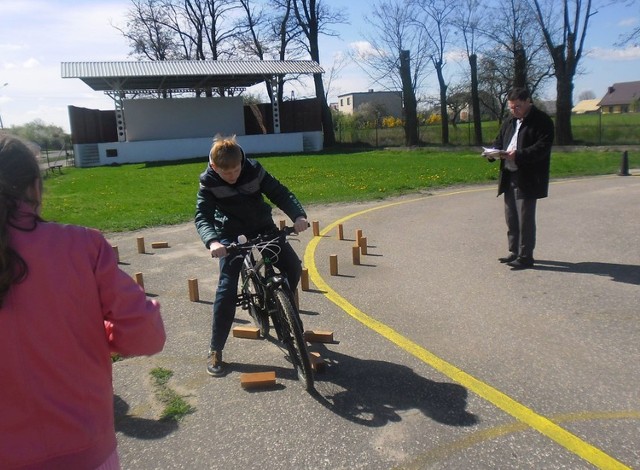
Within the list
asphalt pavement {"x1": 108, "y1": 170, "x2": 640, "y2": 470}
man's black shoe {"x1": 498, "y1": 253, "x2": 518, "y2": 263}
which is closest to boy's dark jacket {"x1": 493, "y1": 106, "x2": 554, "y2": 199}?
man's black shoe {"x1": 498, "y1": 253, "x2": 518, "y2": 263}

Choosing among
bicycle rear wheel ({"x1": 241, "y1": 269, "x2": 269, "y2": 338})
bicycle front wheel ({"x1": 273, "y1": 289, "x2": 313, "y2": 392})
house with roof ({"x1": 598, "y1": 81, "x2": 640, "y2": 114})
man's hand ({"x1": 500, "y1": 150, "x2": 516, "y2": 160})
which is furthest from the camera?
house with roof ({"x1": 598, "y1": 81, "x2": 640, "y2": 114})

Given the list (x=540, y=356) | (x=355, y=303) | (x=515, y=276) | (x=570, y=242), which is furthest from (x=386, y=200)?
(x=540, y=356)

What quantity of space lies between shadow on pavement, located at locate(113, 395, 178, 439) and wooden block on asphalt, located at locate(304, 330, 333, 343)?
152 cm

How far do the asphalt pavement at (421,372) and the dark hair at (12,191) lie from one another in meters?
1.90

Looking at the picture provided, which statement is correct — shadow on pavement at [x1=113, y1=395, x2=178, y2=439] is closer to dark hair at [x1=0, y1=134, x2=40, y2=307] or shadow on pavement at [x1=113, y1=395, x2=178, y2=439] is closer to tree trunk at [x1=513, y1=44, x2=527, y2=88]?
dark hair at [x1=0, y1=134, x2=40, y2=307]

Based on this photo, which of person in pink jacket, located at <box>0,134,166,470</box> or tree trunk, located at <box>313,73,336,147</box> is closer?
person in pink jacket, located at <box>0,134,166,470</box>

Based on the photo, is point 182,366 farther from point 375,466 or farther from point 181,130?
point 181,130

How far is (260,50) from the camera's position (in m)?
47.3

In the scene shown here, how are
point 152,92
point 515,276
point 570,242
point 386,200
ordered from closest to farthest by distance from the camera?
1. point 515,276
2. point 570,242
3. point 386,200
4. point 152,92

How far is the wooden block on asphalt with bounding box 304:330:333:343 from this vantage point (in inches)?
191

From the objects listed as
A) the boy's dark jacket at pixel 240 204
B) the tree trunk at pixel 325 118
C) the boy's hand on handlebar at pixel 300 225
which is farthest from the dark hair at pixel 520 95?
the tree trunk at pixel 325 118

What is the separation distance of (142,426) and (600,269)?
5.58 meters

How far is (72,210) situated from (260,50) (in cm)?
3603

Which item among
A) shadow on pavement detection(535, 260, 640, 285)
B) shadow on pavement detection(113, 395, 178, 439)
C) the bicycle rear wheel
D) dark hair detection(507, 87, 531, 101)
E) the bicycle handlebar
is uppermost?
dark hair detection(507, 87, 531, 101)
